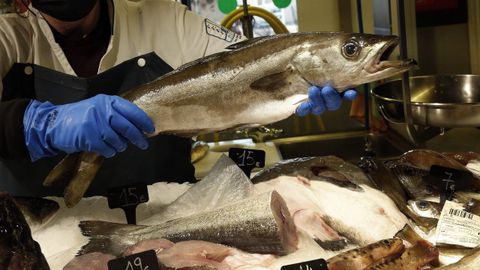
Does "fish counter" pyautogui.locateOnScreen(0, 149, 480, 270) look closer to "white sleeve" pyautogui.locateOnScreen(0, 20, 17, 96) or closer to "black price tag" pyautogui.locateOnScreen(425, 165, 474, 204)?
"black price tag" pyautogui.locateOnScreen(425, 165, 474, 204)

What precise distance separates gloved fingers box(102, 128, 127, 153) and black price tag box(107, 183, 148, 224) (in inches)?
5.4

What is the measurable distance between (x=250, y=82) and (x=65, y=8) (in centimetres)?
81

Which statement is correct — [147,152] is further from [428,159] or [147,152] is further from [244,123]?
[428,159]

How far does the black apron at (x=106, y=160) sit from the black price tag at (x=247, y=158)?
1.74ft

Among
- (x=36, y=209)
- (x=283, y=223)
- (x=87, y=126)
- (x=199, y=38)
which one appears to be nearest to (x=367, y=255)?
(x=283, y=223)

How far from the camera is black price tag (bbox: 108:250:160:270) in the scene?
4.12ft

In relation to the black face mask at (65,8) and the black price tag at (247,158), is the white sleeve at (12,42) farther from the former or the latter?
the black price tag at (247,158)

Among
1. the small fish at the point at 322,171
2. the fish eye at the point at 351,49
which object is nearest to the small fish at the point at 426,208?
the small fish at the point at 322,171

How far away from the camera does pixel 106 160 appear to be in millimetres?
2234

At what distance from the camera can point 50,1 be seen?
1.97 meters

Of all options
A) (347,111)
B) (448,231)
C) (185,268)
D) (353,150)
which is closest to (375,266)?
(448,231)

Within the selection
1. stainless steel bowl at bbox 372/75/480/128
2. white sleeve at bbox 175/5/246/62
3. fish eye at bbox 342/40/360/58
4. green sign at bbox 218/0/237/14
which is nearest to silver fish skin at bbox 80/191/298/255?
fish eye at bbox 342/40/360/58

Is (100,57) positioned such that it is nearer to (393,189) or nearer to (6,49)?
(6,49)

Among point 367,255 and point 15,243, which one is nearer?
point 15,243
